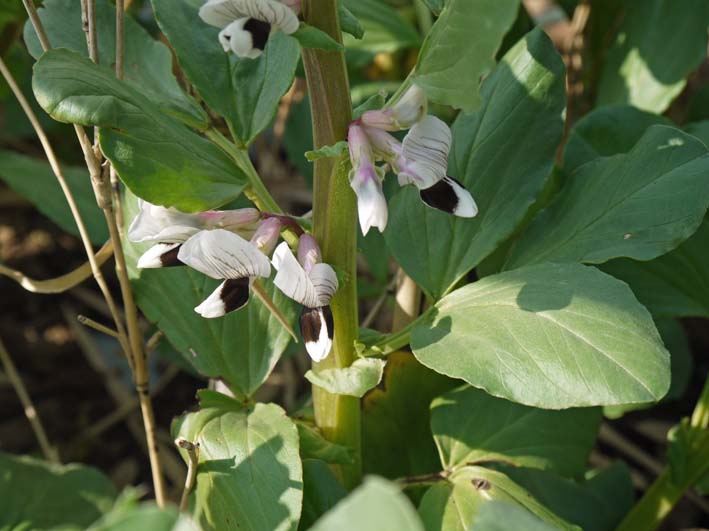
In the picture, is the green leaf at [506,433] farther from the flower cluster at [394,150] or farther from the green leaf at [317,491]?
the flower cluster at [394,150]

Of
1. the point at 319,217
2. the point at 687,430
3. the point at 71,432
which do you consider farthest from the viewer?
the point at 71,432

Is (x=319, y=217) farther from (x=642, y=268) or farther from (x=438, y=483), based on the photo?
(x=642, y=268)

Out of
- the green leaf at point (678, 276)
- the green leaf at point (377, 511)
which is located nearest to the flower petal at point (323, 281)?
the green leaf at point (377, 511)

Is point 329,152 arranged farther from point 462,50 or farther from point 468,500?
point 468,500

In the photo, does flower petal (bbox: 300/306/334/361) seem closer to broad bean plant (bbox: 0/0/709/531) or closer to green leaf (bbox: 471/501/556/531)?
broad bean plant (bbox: 0/0/709/531)

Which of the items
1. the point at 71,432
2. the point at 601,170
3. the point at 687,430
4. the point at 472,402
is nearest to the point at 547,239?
the point at 601,170

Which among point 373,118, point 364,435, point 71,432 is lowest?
point 71,432

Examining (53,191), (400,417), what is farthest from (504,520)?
(53,191)
